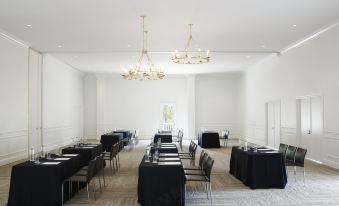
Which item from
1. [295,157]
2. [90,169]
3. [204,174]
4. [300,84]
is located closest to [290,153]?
[295,157]

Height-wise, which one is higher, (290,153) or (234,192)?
(290,153)

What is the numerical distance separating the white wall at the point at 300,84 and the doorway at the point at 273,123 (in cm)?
31

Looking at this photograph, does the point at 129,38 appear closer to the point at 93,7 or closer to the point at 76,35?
the point at 76,35

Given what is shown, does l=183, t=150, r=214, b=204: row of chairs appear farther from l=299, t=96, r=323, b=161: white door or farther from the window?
the window

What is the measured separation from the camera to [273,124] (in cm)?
1442

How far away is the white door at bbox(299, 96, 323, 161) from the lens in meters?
10.2

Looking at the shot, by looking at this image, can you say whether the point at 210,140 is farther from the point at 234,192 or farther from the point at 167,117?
the point at 234,192

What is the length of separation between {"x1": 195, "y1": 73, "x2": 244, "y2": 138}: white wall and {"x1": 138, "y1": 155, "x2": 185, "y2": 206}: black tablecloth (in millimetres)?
14763

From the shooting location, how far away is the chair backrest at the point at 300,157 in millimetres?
7156

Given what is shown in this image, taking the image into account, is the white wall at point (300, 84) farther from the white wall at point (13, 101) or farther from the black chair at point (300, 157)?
the white wall at point (13, 101)

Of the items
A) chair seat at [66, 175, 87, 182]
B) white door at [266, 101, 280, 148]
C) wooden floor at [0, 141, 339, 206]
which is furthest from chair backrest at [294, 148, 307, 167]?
white door at [266, 101, 280, 148]

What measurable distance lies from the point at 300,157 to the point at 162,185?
3.44 meters

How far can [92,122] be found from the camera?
65.0 feet

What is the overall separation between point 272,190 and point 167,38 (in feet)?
18.6
